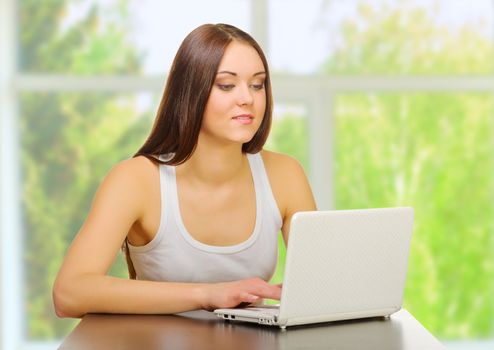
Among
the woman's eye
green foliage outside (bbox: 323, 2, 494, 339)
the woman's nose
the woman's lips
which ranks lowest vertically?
green foliage outside (bbox: 323, 2, 494, 339)

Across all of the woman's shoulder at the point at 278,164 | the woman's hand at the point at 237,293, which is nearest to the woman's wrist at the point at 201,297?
the woman's hand at the point at 237,293

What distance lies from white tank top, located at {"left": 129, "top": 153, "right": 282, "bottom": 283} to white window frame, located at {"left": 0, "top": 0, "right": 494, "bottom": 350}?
2.84m

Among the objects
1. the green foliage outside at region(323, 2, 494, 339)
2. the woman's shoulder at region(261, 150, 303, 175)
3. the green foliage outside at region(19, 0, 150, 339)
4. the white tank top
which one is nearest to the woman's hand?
the white tank top

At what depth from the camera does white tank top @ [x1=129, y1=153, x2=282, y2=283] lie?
2.42 m

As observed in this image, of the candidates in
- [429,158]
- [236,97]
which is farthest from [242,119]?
[429,158]

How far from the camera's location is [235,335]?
1.87 m

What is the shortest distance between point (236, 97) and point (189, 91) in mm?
119

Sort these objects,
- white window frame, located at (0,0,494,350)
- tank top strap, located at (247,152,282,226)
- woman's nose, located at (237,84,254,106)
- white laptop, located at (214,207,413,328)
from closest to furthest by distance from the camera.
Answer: white laptop, located at (214,207,413,328), woman's nose, located at (237,84,254,106), tank top strap, located at (247,152,282,226), white window frame, located at (0,0,494,350)

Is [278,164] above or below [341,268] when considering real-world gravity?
above

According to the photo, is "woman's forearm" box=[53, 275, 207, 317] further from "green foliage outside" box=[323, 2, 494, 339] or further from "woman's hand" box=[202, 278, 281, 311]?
"green foliage outside" box=[323, 2, 494, 339]

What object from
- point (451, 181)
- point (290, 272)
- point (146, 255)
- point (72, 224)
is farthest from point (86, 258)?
point (451, 181)

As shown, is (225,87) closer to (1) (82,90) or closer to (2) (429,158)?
(1) (82,90)

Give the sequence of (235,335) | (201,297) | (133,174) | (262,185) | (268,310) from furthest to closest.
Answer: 1. (262,185)
2. (133,174)
3. (201,297)
4. (268,310)
5. (235,335)

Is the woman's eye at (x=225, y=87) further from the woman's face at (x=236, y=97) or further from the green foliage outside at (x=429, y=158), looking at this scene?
the green foliage outside at (x=429, y=158)
